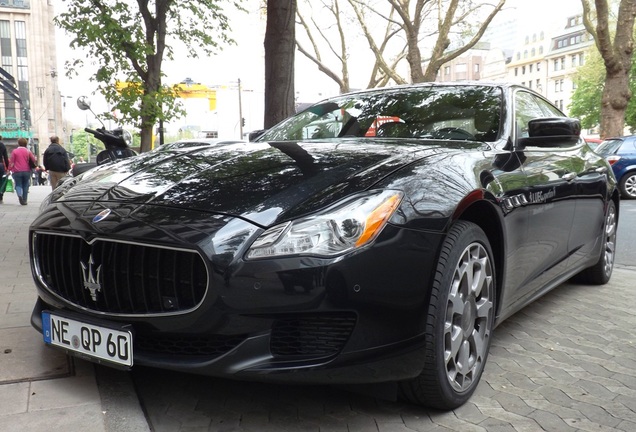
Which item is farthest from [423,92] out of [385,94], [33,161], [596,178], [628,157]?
[33,161]

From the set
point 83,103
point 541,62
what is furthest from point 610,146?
point 541,62

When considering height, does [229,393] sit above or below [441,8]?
below

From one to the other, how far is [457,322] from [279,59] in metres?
5.00

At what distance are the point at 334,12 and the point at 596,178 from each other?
24.7 meters

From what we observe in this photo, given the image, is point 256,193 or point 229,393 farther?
point 229,393

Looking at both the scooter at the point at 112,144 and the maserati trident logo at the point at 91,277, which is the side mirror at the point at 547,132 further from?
the scooter at the point at 112,144

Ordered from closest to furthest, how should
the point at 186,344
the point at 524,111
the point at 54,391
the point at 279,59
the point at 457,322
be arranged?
the point at 186,344, the point at 457,322, the point at 54,391, the point at 524,111, the point at 279,59

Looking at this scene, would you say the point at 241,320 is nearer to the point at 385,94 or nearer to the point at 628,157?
the point at 385,94

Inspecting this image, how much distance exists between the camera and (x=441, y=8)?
941 inches

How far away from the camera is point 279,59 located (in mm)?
6734

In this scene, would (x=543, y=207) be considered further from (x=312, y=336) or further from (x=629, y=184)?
(x=629, y=184)

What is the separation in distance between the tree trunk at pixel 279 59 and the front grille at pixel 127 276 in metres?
4.63

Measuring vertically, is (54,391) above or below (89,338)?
below

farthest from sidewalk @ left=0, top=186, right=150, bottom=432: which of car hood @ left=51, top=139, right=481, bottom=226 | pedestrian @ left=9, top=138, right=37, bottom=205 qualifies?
pedestrian @ left=9, top=138, right=37, bottom=205
